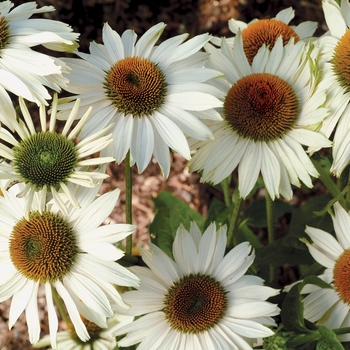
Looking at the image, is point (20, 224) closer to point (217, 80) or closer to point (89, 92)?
point (89, 92)

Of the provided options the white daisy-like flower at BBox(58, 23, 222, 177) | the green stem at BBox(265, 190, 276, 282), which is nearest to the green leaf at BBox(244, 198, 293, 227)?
the green stem at BBox(265, 190, 276, 282)

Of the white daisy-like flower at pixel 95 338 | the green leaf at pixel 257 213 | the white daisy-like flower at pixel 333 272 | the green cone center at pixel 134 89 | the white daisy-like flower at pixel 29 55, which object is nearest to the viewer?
the white daisy-like flower at pixel 29 55

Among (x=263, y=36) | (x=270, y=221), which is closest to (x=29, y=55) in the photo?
(x=263, y=36)

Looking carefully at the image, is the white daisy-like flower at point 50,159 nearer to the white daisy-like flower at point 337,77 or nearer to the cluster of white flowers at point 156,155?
the cluster of white flowers at point 156,155

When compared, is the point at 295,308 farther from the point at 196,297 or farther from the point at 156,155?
the point at 156,155

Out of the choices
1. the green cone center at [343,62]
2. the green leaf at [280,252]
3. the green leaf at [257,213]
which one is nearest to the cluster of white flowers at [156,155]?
the green cone center at [343,62]

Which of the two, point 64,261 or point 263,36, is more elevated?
point 263,36
